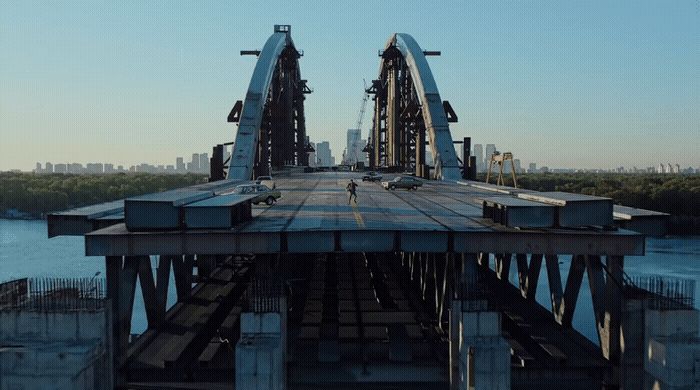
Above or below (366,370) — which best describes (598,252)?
above

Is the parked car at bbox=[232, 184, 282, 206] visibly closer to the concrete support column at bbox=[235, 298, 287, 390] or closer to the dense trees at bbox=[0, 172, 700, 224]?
the concrete support column at bbox=[235, 298, 287, 390]

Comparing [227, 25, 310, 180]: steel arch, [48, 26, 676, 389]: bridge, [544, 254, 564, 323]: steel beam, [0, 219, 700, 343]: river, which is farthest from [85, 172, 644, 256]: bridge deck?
[227, 25, 310, 180]: steel arch

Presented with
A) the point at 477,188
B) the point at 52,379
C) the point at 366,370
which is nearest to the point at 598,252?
the point at 366,370

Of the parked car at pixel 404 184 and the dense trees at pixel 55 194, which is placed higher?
the parked car at pixel 404 184

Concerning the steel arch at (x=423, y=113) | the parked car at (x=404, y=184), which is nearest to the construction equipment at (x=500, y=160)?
the steel arch at (x=423, y=113)

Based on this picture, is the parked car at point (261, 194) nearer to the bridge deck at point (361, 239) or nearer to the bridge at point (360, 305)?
the bridge at point (360, 305)

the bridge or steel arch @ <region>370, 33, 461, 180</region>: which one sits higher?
steel arch @ <region>370, 33, 461, 180</region>

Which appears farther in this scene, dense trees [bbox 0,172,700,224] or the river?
dense trees [bbox 0,172,700,224]

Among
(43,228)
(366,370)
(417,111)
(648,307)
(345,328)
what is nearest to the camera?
(648,307)

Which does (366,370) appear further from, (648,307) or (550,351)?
(648,307)
